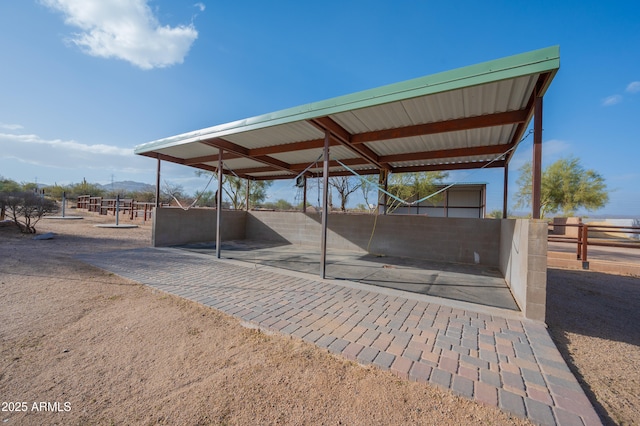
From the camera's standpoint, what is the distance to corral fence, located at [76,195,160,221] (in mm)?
16277

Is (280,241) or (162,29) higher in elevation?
(162,29)

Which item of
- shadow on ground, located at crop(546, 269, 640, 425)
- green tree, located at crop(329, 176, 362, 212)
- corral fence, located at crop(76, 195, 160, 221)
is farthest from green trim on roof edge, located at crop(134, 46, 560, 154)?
green tree, located at crop(329, 176, 362, 212)

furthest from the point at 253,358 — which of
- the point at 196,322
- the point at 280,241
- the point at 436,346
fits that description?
the point at 280,241

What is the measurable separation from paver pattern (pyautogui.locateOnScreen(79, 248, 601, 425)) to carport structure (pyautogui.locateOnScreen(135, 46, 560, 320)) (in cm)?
115

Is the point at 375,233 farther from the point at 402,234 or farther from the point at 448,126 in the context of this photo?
the point at 448,126

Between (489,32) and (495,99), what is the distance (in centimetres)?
499

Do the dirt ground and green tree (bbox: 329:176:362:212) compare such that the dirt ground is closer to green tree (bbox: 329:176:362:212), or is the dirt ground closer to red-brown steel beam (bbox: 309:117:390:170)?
red-brown steel beam (bbox: 309:117:390:170)

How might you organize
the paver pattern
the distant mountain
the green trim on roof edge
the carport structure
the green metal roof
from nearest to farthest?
the paver pattern, the green trim on roof edge, the green metal roof, the carport structure, the distant mountain

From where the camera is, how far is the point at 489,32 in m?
Answer: 6.44

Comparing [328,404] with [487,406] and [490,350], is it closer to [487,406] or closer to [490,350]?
[487,406]

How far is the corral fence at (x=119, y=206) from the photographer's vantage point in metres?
16.3

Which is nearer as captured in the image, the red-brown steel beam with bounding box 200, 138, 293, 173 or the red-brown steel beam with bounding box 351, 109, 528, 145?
the red-brown steel beam with bounding box 351, 109, 528, 145

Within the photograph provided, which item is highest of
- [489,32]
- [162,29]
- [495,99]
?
[489,32]

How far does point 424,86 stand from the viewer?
111 inches
